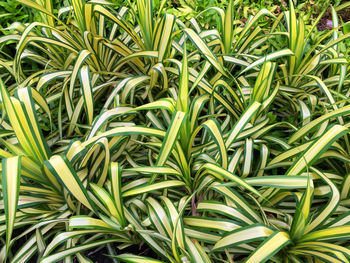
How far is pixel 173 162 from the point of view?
4.14 feet

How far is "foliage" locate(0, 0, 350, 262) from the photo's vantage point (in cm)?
98

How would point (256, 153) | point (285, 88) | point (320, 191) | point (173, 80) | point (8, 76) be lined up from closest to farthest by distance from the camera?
point (320, 191), point (256, 153), point (285, 88), point (173, 80), point (8, 76)

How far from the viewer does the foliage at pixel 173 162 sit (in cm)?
98

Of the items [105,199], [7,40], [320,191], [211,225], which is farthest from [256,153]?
[7,40]

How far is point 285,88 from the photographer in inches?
58.7

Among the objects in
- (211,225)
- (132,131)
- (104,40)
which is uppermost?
(104,40)

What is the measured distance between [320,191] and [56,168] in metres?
0.89

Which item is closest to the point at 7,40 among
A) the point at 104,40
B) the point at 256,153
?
the point at 104,40

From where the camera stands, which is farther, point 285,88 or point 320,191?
point 285,88

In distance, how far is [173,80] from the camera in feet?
5.36

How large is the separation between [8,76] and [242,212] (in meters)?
1.52

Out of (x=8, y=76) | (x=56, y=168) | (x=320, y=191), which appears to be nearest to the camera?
(x=56, y=168)

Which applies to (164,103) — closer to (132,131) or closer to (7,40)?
(132,131)

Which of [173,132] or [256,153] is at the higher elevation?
[173,132]
